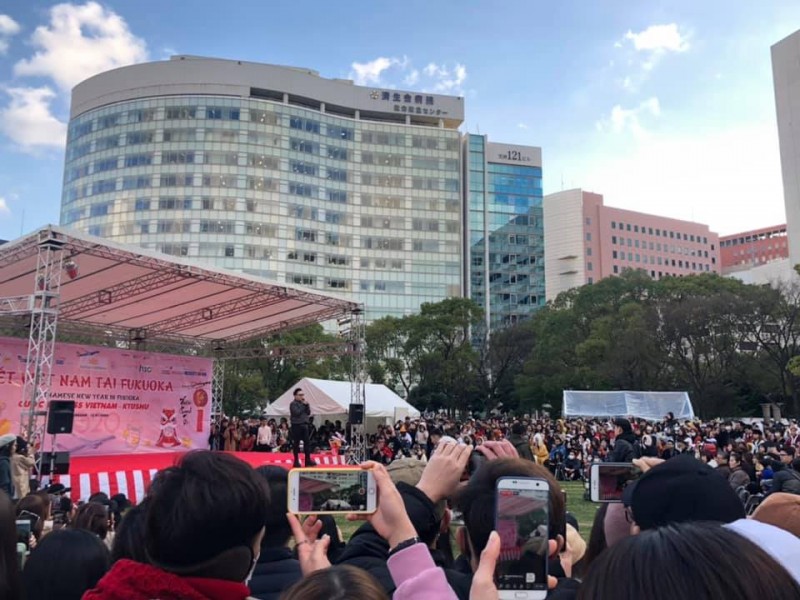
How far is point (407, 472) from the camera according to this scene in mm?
2332

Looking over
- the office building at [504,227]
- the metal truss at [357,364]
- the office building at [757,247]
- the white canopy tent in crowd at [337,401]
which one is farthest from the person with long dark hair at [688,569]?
the office building at [757,247]

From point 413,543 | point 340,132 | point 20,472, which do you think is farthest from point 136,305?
point 340,132

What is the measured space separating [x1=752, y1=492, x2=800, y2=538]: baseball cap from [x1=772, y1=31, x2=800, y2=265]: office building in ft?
212

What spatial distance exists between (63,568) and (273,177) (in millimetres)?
→ 63791

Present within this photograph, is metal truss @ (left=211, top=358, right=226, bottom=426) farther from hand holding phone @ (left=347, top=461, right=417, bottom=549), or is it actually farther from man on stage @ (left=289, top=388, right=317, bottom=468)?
hand holding phone @ (left=347, top=461, right=417, bottom=549)

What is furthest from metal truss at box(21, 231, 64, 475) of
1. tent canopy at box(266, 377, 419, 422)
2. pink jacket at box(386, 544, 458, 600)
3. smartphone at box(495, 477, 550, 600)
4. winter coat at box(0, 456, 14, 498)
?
smartphone at box(495, 477, 550, 600)

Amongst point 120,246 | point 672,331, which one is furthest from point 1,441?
point 672,331

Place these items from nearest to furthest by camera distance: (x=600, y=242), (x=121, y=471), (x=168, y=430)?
(x=121, y=471) → (x=168, y=430) → (x=600, y=242)

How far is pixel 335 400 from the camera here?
69.7ft

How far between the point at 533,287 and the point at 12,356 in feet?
236

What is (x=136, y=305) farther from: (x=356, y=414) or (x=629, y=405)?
(x=629, y=405)

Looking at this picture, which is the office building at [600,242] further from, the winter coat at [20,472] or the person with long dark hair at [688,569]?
the person with long dark hair at [688,569]

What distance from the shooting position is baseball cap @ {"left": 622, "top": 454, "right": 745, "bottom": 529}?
149 cm

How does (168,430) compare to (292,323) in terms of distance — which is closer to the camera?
(168,430)
